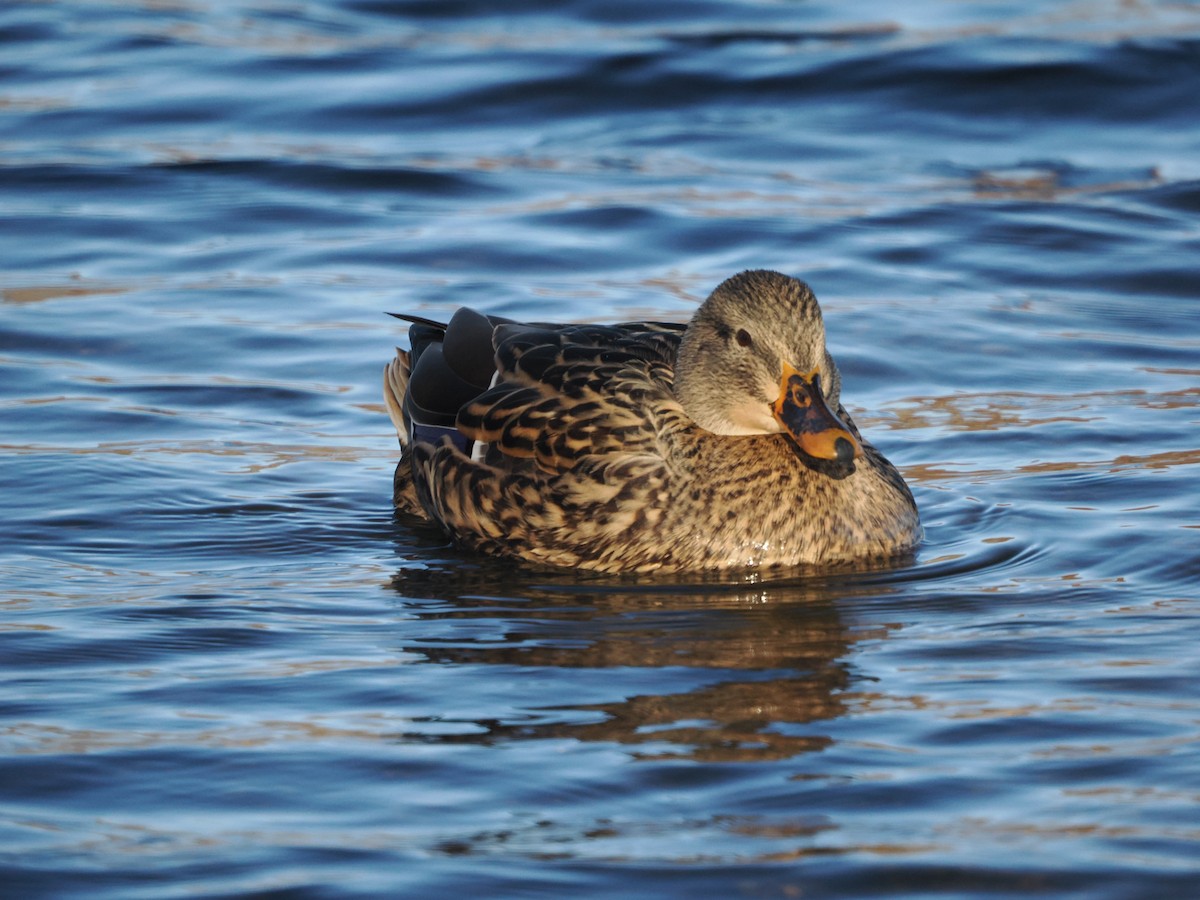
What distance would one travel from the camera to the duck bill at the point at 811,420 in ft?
23.1

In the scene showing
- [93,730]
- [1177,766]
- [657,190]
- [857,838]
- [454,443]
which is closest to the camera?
[857,838]

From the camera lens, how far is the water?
5105 millimetres

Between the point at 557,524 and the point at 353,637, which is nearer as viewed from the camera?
the point at 353,637

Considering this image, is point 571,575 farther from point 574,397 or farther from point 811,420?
point 811,420

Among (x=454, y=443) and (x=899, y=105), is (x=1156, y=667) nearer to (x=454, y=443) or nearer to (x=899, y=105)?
(x=454, y=443)

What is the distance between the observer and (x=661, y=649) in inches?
254

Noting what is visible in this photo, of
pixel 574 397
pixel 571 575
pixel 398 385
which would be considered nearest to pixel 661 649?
pixel 571 575

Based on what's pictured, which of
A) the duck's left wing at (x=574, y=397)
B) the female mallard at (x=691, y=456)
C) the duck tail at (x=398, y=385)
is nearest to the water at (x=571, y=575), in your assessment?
the female mallard at (x=691, y=456)

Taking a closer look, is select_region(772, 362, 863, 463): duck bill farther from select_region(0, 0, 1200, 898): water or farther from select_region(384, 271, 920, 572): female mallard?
select_region(0, 0, 1200, 898): water

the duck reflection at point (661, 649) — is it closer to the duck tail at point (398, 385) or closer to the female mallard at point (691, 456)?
the female mallard at point (691, 456)

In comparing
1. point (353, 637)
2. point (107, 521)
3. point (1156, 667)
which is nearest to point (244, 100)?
point (107, 521)

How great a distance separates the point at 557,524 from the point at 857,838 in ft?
8.99

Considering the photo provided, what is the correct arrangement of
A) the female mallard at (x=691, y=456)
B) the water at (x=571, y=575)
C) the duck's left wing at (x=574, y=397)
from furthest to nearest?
the duck's left wing at (x=574, y=397), the female mallard at (x=691, y=456), the water at (x=571, y=575)

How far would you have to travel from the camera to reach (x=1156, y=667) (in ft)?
20.1
